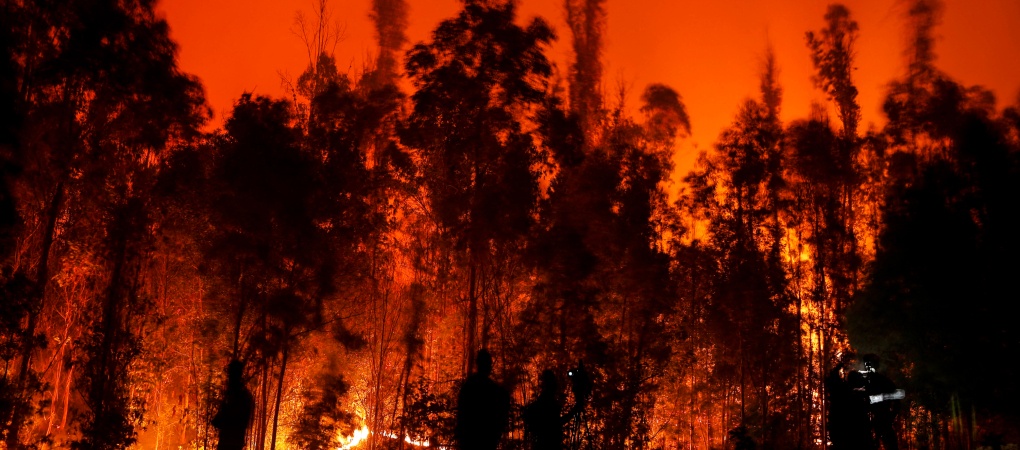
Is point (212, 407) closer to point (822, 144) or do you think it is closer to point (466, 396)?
point (466, 396)

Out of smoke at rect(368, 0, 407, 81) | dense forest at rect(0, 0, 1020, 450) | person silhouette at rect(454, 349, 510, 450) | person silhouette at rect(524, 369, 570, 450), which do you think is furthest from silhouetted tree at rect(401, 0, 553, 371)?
smoke at rect(368, 0, 407, 81)

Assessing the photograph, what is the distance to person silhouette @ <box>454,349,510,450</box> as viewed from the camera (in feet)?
18.3

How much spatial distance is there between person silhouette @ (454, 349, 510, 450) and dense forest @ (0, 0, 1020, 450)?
3.49 m

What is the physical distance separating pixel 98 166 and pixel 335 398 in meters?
7.43

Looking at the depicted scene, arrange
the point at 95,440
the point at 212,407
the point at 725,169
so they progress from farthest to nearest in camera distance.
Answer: the point at 725,169
the point at 212,407
the point at 95,440

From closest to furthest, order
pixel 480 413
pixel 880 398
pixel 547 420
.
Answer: pixel 480 413
pixel 547 420
pixel 880 398

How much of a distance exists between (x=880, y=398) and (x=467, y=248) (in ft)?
23.5

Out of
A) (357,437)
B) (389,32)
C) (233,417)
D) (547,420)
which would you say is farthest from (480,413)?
(389,32)

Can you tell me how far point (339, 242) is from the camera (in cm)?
1413

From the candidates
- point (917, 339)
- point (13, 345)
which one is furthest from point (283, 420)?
point (917, 339)

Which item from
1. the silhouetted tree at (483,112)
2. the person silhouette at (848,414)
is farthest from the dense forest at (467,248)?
the person silhouette at (848,414)

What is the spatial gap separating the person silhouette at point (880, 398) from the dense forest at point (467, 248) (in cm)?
326

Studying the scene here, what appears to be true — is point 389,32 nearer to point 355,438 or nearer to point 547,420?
point 355,438

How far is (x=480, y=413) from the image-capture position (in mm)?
5582
